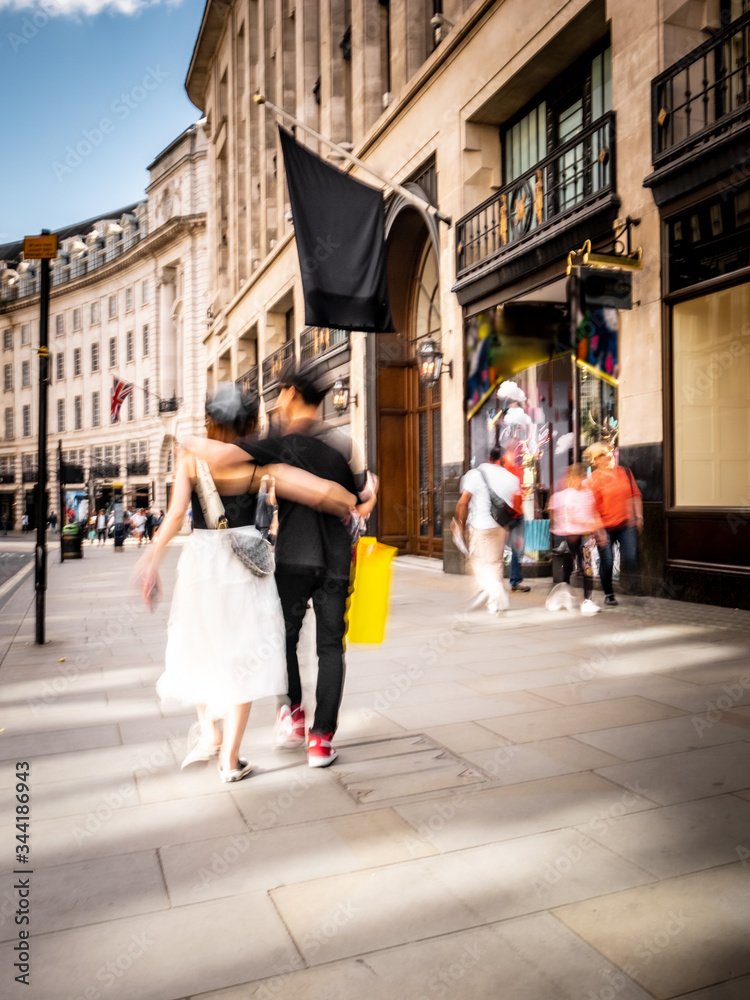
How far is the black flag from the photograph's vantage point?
12359 mm

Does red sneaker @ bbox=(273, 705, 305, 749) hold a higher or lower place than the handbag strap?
lower

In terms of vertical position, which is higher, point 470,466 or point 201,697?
point 470,466

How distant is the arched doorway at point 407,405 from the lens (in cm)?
1719

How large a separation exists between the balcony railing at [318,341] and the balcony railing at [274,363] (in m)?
1.69

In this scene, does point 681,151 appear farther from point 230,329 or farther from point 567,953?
point 230,329

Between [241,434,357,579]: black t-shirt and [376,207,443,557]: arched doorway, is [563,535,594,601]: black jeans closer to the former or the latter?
[241,434,357,579]: black t-shirt

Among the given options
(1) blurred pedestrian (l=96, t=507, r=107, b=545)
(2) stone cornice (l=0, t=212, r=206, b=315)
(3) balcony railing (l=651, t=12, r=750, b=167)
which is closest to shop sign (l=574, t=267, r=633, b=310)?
(3) balcony railing (l=651, t=12, r=750, b=167)

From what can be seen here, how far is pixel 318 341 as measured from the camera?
22016mm

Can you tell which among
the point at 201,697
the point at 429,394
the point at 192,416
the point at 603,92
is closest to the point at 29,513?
the point at 192,416

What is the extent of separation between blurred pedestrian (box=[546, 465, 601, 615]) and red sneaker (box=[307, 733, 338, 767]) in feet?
17.3

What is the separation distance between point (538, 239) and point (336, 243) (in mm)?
3149

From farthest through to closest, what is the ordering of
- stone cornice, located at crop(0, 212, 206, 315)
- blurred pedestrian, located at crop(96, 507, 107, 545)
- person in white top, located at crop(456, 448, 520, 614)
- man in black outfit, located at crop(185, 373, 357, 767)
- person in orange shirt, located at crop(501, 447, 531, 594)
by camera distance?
1. stone cornice, located at crop(0, 212, 206, 315)
2. blurred pedestrian, located at crop(96, 507, 107, 545)
3. person in orange shirt, located at crop(501, 447, 531, 594)
4. person in white top, located at crop(456, 448, 520, 614)
5. man in black outfit, located at crop(185, 373, 357, 767)

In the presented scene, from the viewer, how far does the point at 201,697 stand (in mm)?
3785

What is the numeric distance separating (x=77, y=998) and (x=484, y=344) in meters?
12.5
